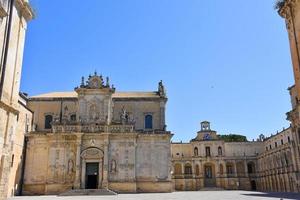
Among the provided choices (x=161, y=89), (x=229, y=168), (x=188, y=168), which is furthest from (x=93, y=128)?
(x=229, y=168)

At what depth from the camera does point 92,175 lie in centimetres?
3606

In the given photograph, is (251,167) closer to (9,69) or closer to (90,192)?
(90,192)

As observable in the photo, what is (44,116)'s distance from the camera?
41.8m

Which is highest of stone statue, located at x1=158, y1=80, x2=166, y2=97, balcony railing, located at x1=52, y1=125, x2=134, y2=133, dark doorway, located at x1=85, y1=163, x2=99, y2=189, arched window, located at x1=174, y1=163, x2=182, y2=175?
stone statue, located at x1=158, y1=80, x2=166, y2=97

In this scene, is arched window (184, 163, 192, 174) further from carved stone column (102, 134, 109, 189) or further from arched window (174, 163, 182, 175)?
carved stone column (102, 134, 109, 189)

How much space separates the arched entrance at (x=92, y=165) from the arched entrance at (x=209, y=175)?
100 ft

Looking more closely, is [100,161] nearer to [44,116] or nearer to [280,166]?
[44,116]

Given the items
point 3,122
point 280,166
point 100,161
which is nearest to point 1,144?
point 3,122

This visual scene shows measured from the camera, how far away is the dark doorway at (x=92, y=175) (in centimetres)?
3591

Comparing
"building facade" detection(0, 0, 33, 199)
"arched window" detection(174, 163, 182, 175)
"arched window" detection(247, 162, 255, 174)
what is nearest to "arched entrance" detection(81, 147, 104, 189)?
"building facade" detection(0, 0, 33, 199)

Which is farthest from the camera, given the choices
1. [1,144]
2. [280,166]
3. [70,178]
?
[280,166]

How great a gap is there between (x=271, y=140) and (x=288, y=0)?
1865 inches

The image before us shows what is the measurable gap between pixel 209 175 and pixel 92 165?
32.2m

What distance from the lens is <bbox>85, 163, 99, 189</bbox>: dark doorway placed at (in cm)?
3591
